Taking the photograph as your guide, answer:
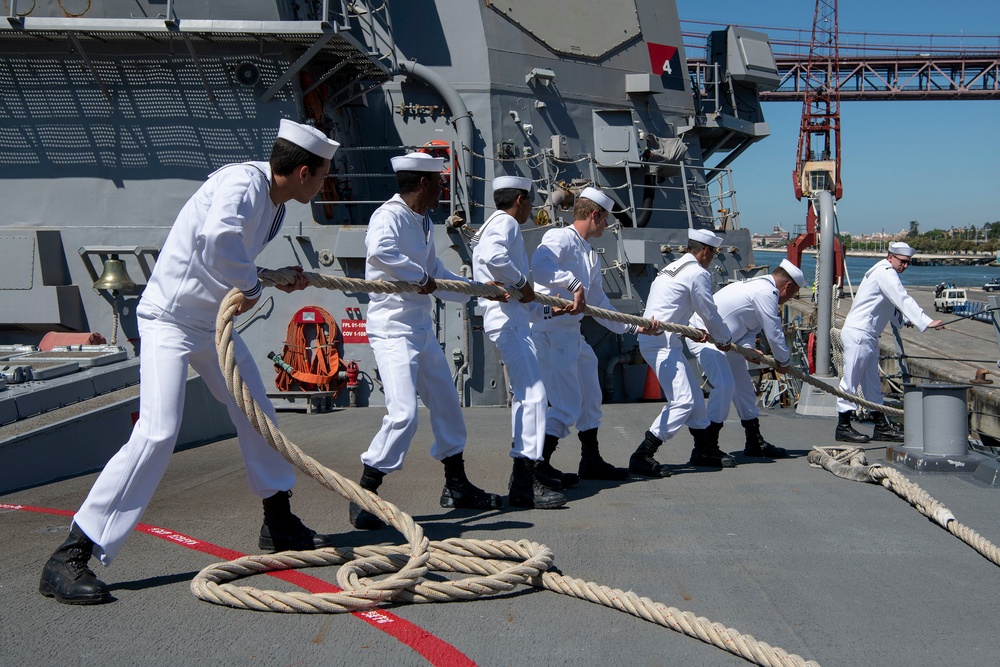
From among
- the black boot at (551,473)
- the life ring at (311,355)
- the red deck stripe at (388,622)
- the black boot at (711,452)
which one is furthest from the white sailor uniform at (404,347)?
the life ring at (311,355)

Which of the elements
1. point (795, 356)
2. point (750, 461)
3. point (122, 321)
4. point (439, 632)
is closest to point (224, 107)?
point (122, 321)

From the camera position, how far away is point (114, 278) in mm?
8945

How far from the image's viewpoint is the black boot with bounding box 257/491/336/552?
3740 millimetres

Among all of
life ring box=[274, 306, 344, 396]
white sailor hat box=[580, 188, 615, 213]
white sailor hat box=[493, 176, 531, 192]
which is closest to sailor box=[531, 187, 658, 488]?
white sailor hat box=[580, 188, 615, 213]

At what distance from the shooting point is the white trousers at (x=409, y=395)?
4297mm

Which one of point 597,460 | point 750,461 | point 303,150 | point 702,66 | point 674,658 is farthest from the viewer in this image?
point 702,66

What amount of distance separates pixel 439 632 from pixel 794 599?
130cm

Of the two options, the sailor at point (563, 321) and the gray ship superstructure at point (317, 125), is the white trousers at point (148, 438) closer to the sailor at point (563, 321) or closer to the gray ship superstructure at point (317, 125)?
the sailor at point (563, 321)

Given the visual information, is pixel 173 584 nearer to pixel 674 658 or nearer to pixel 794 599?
pixel 674 658

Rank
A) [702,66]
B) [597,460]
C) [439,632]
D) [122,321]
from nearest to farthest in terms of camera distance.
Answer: [439,632] → [597,460] → [122,321] → [702,66]

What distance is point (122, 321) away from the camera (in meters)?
9.26

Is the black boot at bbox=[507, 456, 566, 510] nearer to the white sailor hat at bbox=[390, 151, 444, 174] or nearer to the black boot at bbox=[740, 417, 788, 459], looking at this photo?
the white sailor hat at bbox=[390, 151, 444, 174]

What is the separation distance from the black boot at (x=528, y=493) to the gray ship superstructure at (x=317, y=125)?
11.3 ft

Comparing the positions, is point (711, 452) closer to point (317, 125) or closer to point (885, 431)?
point (885, 431)
